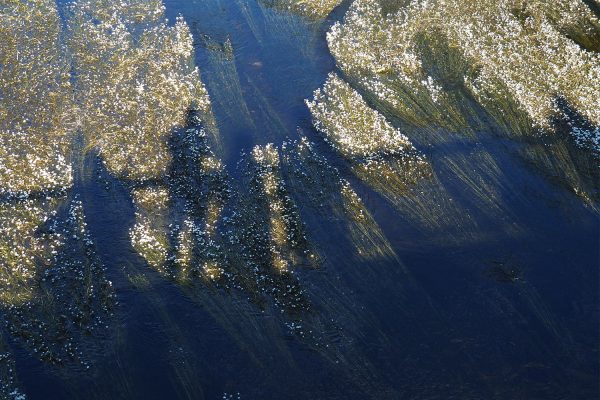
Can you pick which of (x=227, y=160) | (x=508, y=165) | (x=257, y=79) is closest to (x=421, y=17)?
(x=257, y=79)

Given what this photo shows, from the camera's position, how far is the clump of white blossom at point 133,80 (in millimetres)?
19438

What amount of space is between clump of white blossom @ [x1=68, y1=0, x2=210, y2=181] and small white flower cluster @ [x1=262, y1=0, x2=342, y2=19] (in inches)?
186

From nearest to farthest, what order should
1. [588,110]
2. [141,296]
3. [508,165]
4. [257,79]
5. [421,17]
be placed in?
[141,296], [508,165], [588,110], [257,79], [421,17]

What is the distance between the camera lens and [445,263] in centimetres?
1566

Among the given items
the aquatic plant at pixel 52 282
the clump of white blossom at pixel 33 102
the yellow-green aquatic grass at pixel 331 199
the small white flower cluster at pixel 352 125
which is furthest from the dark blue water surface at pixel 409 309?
the clump of white blossom at pixel 33 102

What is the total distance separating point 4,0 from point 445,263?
2498 centimetres

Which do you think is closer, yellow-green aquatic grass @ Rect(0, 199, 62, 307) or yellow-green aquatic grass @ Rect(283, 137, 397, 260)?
yellow-green aquatic grass @ Rect(0, 199, 62, 307)

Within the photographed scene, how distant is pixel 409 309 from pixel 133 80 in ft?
47.6

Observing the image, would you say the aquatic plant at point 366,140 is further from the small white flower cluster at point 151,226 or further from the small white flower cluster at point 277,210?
the small white flower cluster at point 151,226

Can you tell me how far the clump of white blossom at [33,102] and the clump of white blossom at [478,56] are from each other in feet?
37.0

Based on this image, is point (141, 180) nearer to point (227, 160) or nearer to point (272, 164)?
point (227, 160)

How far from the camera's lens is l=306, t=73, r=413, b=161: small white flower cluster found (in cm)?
1912

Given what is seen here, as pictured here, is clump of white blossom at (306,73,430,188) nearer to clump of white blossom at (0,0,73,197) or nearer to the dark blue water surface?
the dark blue water surface

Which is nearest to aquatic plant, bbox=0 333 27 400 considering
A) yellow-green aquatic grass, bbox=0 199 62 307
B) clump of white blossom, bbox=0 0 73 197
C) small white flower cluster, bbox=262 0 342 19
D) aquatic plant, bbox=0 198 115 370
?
aquatic plant, bbox=0 198 115 370
